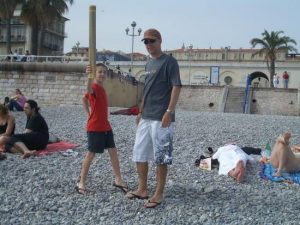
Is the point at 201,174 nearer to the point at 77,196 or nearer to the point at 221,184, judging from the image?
the point at 221,184

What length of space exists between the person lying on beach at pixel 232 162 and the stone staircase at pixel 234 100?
28338 millimetres

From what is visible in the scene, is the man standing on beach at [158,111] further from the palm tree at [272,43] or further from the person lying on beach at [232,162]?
the palm tree at [272,43]

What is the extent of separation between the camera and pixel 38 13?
25641mm

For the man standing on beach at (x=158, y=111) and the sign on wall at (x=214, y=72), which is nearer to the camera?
the man standing on beach at (x=158, y=111)

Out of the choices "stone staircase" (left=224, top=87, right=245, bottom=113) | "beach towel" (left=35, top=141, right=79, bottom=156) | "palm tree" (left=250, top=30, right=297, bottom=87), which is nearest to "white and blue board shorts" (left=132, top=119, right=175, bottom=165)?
"beach towel" (left=35, top=141, right=79, bottom=156)

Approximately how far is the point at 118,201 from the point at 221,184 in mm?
1604

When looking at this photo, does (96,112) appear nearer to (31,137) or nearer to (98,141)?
(98,141)

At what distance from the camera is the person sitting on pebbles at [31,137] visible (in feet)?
24.7

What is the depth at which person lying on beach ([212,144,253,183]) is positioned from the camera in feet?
20.0

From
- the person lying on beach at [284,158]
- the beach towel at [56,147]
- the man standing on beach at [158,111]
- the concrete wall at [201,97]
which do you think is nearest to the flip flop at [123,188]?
the man standing on beach at [158,111]

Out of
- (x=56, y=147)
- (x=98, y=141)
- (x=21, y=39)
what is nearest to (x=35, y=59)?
(x=56, y=147)

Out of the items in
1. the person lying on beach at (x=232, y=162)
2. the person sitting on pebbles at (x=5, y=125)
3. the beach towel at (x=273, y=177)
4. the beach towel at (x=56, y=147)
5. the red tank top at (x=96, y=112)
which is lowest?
the beach towel at (x=56, y=147)

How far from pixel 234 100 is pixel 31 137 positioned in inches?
1168

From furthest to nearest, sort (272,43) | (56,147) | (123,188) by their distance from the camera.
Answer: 1. (272,43)
2. (56,147)
3. (123,188)
